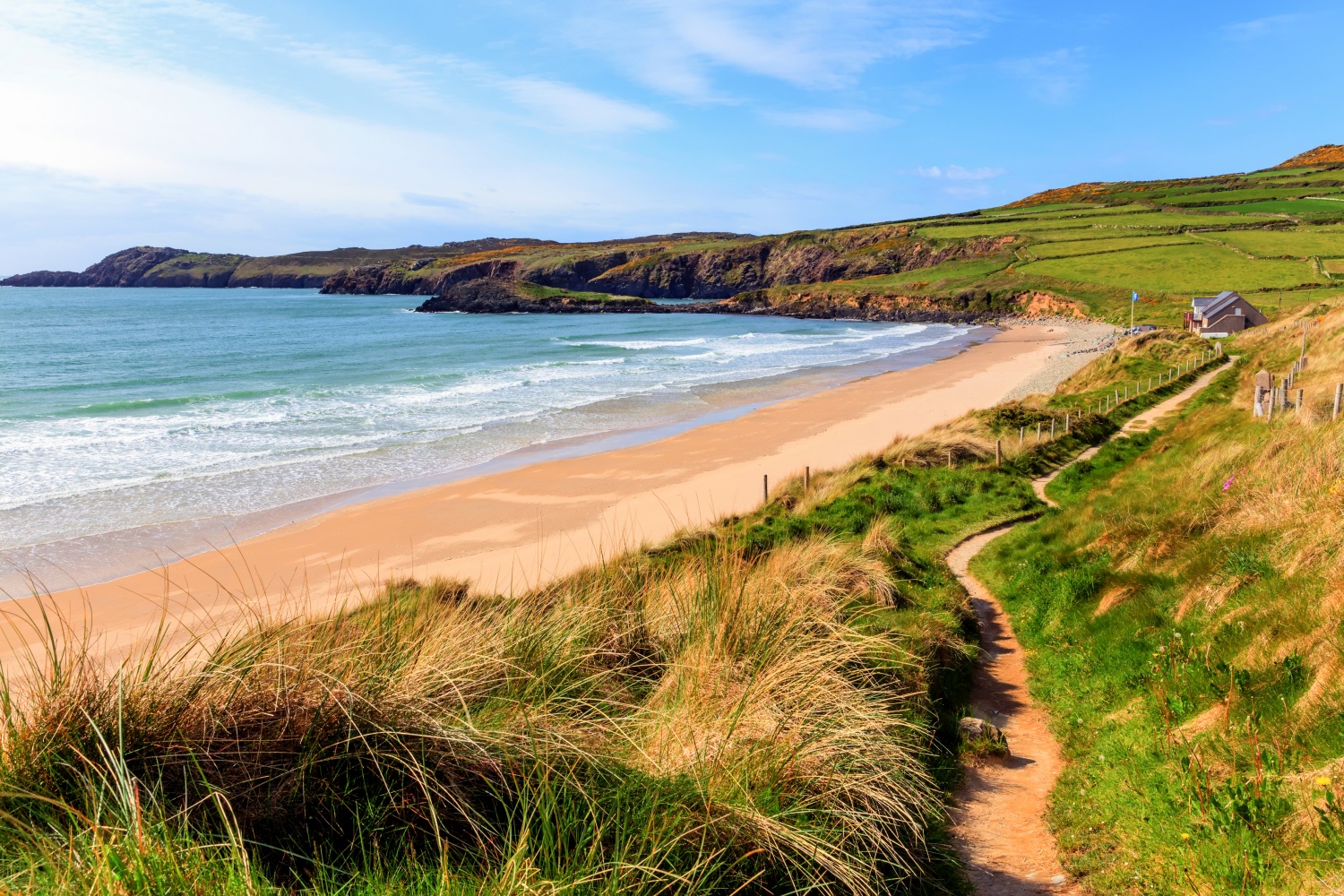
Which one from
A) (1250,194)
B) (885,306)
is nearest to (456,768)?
(885,306)

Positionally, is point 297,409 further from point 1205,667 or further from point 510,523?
point 1205,667

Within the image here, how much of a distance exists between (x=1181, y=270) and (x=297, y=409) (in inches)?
3447

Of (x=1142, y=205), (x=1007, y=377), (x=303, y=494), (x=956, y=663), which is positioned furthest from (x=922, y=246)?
(x=956, y=663)

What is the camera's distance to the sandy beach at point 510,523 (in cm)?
1373

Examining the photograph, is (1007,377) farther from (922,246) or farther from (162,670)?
(922,246)

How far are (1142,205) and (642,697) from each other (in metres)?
150

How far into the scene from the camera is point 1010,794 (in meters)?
6.45

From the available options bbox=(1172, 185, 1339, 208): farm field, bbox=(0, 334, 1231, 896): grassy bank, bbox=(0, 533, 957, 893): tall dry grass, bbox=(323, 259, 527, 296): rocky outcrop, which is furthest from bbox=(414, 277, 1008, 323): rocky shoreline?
bbox=(0, 533, 957, 893): tall dry grass

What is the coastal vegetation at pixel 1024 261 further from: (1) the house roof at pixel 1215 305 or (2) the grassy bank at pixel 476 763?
(2) the grassy bank at pixel 476 763

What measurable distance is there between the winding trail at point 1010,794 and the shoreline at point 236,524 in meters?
6.35

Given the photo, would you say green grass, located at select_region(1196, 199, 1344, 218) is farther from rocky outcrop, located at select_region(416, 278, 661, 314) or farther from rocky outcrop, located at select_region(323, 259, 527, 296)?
rocky outcrop, located at select_region(323, 259, 527, 296)

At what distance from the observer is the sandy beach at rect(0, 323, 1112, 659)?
540 inches

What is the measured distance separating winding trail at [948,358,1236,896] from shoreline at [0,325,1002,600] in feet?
20.8

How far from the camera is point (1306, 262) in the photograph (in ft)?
251
